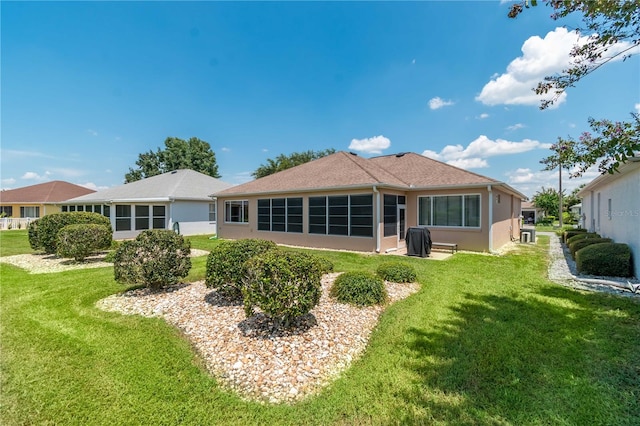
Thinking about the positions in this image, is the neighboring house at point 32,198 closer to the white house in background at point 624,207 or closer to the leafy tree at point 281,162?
the leafy tree at point 281,162

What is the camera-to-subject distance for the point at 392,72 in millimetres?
14125

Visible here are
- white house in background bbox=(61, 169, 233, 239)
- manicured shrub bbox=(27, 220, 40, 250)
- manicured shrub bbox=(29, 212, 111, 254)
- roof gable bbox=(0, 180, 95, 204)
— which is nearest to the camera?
manicured shrub bbox=(29, 212, 111, 254)

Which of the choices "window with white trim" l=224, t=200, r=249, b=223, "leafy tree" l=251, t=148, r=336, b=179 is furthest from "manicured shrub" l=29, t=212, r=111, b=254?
"leafy tree" l=251, t=148, r=336, b=179

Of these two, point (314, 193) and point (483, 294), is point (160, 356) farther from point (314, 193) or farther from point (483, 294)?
point (314, 193)

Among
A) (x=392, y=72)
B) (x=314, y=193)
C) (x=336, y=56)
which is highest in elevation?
(x=336, y=56)

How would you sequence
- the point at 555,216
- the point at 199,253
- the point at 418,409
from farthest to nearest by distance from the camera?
1. the point at 555,216
2. the point at 199,253
3. the point at 418,409

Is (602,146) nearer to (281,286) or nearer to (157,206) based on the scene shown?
(281,286)

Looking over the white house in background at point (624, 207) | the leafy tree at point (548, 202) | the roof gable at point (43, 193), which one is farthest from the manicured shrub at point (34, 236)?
the leafy tree at point (548, 202)

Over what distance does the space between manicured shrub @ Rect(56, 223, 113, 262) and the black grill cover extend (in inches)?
468

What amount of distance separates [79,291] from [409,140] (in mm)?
21383

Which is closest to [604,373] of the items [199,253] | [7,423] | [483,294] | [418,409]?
[418,409]

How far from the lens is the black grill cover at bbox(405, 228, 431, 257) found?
11227 mm

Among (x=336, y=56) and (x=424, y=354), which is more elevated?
(x=336, y=56)

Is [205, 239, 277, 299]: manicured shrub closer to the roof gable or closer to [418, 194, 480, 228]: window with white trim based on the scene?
[418, 194, 480, 228]: window with white trim
